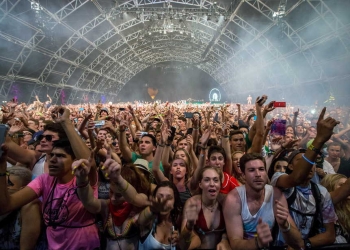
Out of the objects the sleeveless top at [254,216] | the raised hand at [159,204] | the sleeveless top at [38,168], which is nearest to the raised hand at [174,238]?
the raised hand at [159,204]

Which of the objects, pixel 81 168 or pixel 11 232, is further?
pixel 11 232

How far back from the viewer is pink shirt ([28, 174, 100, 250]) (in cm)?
214

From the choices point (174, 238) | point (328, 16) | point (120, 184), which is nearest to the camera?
point (120, 184)

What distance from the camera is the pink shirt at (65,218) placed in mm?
2137

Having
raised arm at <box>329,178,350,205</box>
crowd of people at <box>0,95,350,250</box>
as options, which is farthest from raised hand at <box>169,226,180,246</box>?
raised arm at <box>329,178,350,205</box>

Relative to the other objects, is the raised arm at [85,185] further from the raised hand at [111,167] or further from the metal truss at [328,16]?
the metal truss at [328,16]

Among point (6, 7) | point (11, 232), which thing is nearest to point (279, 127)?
point (11, 232)

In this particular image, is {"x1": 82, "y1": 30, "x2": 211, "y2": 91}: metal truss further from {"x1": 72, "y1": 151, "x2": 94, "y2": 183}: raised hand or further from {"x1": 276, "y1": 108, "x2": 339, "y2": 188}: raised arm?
{"x1": 72, "y1": 151, "x2": 94, "y2": 183}: raised hand

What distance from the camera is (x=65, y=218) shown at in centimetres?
214

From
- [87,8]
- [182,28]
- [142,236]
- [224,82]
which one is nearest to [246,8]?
[182,28]

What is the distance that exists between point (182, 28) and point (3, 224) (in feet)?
70.8

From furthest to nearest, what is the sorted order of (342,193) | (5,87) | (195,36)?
1. (195,36)
2. (5,87)
3. (342,193)

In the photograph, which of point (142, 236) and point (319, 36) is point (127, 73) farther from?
point (142, 236)

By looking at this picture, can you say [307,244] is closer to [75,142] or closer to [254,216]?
[254,216]
